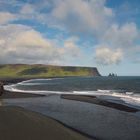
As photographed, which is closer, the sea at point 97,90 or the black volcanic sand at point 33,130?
the black volcanic sand at point 33,130

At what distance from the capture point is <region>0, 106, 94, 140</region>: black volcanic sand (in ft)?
49.7

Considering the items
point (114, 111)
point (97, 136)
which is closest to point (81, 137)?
point (97, 136)

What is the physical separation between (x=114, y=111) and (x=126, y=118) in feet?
11.2

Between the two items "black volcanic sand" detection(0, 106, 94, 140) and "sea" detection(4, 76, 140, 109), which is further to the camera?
"sea" detection(4, 76, 140, 109)

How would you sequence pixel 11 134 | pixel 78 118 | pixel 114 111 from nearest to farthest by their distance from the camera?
1. pixel 11 134
2. pixel 78 118
3. pixel 114 111

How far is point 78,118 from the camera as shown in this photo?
72.5 feet

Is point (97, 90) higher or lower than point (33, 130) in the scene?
lower

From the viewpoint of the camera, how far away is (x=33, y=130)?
1652 centimetres

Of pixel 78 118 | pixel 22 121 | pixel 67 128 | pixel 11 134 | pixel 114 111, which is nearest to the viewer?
pixel 11 134

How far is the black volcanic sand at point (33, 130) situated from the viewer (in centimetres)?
1514

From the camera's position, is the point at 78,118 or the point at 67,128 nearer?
the point at 67,128

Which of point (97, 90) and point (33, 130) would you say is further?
point (97, 90)

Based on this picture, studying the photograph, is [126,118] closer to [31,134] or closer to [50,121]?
[50,121]

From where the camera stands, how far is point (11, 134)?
15.4 metres
